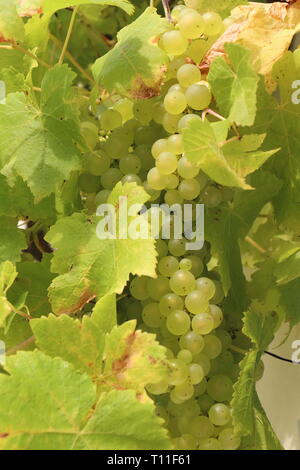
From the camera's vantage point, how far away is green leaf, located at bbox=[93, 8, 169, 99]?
63cm

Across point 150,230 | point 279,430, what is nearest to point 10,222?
point 150,230

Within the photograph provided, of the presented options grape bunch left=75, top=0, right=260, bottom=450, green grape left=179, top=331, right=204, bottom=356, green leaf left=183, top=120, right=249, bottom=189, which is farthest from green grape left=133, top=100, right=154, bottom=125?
green grape left=179, top=331, right=204, bottom=356

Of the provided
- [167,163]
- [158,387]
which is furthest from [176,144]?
[158,387]

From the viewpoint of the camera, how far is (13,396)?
0.52 metres

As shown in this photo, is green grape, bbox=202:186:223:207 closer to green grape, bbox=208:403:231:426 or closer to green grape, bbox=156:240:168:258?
green grape, bbox=156:240:168:258

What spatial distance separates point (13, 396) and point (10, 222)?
234 millimetres

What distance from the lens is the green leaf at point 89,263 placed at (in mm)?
596

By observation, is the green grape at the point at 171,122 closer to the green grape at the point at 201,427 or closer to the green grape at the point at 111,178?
the green grape at the point at 111,178

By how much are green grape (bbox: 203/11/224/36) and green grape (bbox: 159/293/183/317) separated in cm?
26

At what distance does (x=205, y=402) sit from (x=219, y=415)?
29mm

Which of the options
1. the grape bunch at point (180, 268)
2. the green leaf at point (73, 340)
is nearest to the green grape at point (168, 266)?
the grape bunch at point (180, 268)

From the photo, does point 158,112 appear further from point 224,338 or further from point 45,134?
point 224,338

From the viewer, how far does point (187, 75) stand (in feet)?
2.03

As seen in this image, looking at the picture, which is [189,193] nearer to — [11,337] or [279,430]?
[11,337]
